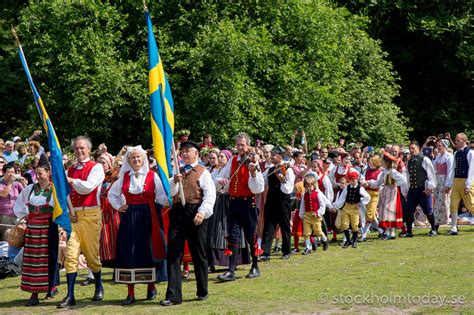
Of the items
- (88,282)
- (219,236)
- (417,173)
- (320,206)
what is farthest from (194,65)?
(88,282)

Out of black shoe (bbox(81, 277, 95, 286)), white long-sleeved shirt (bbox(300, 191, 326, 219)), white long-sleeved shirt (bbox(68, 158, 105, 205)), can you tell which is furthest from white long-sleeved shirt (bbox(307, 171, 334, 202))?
white long-sleeved shirt (bbox(68, 158, 105, 205))

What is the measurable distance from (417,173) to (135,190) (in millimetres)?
8313

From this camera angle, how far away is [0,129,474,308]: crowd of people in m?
10.1

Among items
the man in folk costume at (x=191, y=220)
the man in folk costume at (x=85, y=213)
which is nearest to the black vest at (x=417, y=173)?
the man in folk costume at (x=191, y=220)

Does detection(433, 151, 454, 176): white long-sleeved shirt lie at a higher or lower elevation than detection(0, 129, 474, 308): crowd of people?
higher

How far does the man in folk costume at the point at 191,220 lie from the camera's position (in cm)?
995

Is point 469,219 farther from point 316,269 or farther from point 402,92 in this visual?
point 402,92

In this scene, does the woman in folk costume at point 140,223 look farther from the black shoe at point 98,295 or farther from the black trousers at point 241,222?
Result: the black trousers at point 241,222

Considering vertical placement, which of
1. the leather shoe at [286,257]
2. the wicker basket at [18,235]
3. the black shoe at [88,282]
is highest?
the wicker basket at [18,235]

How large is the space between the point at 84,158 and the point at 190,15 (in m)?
14.7

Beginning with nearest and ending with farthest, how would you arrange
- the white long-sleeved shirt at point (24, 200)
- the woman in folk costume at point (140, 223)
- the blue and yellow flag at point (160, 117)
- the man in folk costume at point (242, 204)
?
the blue and yellow flag at point (160, 117)
the woman in folk costume at point (140, 223)
the white long-sleeved shirt at point (24, 200)
the man in folk costume at point (242, 204)

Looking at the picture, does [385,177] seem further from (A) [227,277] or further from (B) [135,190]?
(B) [135,190]

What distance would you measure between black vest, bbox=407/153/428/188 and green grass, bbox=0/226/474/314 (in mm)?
2385

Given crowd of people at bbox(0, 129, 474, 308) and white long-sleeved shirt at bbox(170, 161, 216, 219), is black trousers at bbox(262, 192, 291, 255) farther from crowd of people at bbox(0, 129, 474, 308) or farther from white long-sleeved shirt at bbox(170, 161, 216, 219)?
white long-sleeved shirt at bbox(170, 161, 216, 219)
